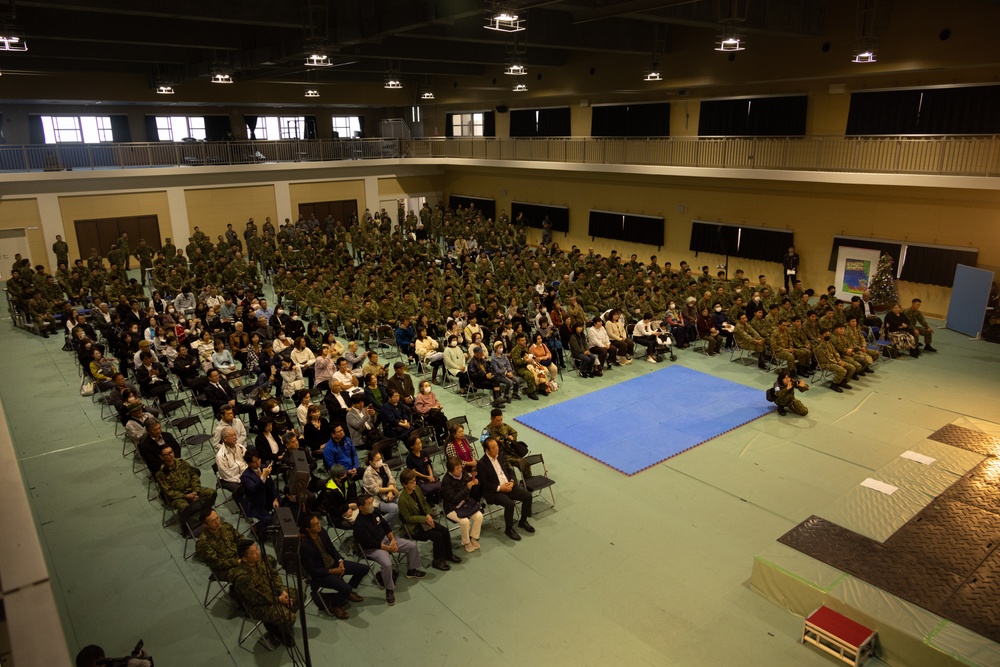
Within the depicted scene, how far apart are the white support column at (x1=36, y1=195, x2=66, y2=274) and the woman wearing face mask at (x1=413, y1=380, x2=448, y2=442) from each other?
818 inches

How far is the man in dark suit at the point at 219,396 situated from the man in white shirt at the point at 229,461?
73.7 inches

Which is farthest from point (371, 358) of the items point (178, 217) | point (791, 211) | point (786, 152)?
A: point (178, 217)

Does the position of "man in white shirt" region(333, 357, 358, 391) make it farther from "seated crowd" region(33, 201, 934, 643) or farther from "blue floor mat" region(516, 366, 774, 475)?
"blue floor mat" region(516, 366, 774, 475)

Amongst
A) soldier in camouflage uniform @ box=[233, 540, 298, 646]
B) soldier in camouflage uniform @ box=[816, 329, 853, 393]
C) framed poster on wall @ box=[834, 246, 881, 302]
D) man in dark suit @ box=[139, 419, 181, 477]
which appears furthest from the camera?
framed poster on wall @ box=[834, 246, 881, 302]

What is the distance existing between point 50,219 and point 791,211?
83.1 ft

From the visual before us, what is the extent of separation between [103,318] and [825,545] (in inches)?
594

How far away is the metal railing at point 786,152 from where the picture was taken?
15789 millimetres

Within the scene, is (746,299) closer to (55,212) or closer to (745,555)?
(745,555)

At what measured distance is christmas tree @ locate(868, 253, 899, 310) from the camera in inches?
709

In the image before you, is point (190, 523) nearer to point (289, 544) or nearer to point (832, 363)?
point (289, 544)

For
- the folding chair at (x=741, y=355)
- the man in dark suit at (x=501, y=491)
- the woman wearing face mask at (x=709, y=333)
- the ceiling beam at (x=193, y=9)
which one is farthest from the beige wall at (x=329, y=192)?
the man in dark suit at (x=501, y=491)

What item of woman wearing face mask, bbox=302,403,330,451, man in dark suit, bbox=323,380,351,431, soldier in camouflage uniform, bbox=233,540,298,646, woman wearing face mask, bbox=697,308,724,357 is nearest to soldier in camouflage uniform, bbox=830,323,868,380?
woman wearing face mask, bbox=697,308,724,357

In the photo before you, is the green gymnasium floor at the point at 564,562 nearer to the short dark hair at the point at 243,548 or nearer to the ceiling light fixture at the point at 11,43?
the short dark hair at the point at 243,548

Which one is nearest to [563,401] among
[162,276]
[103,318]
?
[103,318]
